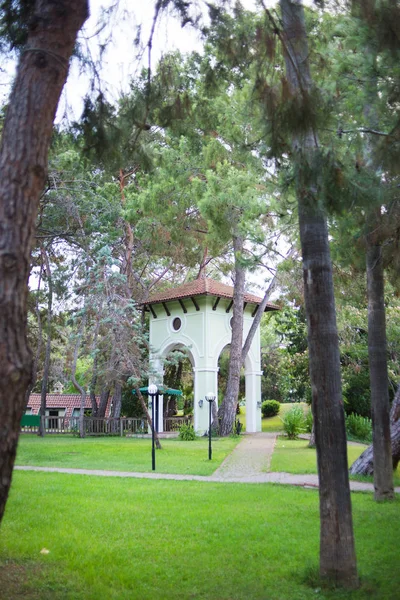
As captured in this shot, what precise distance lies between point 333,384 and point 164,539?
278cm

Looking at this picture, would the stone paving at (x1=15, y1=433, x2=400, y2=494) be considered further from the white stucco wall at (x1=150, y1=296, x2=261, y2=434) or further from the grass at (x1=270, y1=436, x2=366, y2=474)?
the white stucco wall at (x1=150, y1=296, x2=261, y2=434)

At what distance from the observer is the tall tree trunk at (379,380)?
8.79 metres

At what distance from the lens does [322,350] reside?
5188 millimetres

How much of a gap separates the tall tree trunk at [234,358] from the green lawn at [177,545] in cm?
1425

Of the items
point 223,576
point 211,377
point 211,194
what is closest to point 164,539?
point 223,576

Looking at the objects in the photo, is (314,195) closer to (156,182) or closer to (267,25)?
(267,25)

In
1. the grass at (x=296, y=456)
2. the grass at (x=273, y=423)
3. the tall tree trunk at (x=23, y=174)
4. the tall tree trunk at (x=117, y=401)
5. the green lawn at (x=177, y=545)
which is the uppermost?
the tall tree trunk at (x=23, y=174)

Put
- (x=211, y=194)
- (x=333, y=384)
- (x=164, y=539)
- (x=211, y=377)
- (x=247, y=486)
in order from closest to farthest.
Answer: (x=333, y=384) < (x=164, y=539) < (x=247, y=486) < (x=211, y=194) < (x=211, y=377)

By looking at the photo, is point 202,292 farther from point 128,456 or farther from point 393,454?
point 393,454

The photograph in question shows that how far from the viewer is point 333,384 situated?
512cm

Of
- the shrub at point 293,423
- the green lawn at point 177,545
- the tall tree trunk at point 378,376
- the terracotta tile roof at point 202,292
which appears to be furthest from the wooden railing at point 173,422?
the tall tree trunk at point 378,376

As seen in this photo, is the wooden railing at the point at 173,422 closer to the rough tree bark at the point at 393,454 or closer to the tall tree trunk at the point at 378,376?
the rough tree bark at the point at 393,454

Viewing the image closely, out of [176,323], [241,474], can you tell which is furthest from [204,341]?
[241,474]

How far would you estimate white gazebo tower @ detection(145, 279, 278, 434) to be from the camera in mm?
24500
